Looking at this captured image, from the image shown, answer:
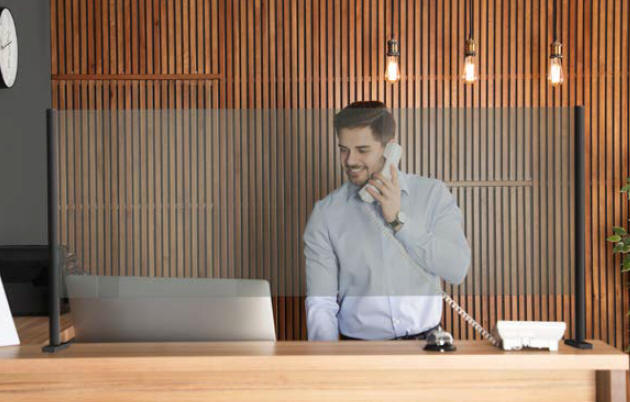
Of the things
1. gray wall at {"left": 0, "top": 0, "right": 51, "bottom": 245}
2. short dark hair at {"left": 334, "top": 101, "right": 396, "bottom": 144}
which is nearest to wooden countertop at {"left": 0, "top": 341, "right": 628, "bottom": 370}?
short dark hair at {"left": 334, "top": 101, "right": 396, "bottom": 144}

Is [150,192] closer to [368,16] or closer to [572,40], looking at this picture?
[368,16]

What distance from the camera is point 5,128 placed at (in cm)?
351

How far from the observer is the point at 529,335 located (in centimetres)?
177

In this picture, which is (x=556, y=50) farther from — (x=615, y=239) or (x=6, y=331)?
(x=6, y=331)

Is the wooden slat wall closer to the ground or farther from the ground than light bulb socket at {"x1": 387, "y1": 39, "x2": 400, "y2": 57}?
closer to the ground

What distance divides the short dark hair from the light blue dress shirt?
0.40ft

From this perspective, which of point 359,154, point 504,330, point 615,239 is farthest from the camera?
point 615,239

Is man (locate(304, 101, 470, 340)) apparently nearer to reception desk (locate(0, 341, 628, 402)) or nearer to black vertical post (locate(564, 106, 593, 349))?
reception desk (locate(0, 341, 628, 402))

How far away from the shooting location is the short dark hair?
1.71 m

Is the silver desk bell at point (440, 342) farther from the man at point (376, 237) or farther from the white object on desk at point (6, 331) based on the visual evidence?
the white object on desk at point (6, 331)

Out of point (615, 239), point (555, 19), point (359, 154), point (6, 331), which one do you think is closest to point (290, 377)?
point (359, 154)

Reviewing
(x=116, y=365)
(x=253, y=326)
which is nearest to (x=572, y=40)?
(x=253, y=326)

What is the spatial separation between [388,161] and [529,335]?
0.62 m

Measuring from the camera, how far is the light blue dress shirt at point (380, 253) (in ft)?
5.58
